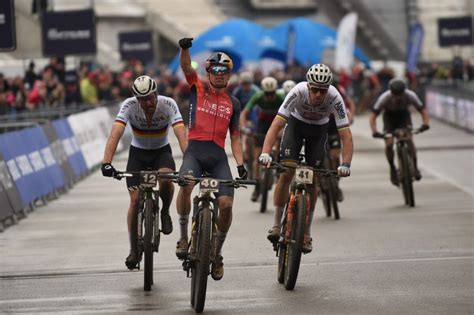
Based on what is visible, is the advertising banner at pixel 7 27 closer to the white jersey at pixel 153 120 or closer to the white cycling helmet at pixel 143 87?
the white jersey at pixel 153 120

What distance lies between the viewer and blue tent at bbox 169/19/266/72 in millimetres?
48875

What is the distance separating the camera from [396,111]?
19.9 m

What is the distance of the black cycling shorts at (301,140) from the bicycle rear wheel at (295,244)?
1.26 meters

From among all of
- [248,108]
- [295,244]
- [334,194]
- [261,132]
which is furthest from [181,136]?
[261,132]

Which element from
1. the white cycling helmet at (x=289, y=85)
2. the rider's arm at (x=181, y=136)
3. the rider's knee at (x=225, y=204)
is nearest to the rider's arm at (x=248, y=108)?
the white cycling helmet at (x=289, y=85)

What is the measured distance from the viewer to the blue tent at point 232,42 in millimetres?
48875

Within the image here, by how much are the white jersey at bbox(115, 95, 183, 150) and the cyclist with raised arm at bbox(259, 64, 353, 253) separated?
35.0 inches

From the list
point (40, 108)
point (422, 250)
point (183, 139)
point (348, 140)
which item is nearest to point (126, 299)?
point (183, 139)

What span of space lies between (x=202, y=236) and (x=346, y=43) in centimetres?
3929

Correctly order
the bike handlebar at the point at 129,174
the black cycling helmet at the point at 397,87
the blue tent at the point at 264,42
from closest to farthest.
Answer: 1. the bike handlebar at the point at 129,174
2. the black cycling helmet at the point at 397,87
3. the blue tent at the point at 264,42

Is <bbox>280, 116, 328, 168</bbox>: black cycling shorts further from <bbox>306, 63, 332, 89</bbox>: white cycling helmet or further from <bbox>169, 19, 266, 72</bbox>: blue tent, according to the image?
<bbox>169, 19, 266, 72</bbox>: blue tent

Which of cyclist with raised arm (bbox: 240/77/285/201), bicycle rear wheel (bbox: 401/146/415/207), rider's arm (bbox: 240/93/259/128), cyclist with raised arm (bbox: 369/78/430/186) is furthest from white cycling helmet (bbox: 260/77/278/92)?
bicycle rear wheel (bbox: 401/146/415/207)

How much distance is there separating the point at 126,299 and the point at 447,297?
2622 millimetres

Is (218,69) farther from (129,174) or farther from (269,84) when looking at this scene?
(269,84)
